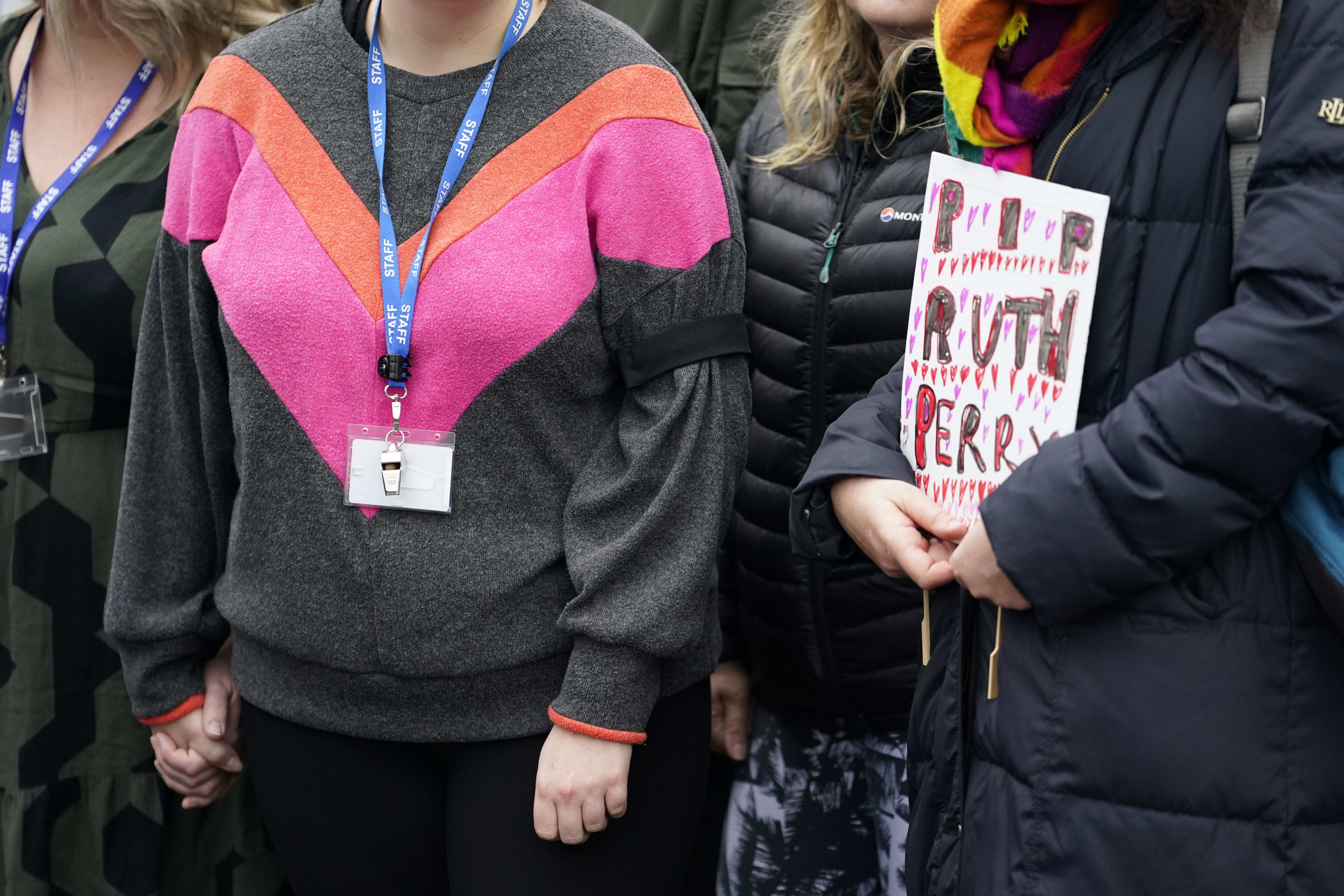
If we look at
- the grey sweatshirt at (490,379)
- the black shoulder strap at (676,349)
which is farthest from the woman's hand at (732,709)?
the black shoulder strap at (676,349)

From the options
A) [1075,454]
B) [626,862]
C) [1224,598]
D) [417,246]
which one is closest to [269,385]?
[417,246]

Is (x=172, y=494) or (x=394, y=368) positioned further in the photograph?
(x=172, y=494)

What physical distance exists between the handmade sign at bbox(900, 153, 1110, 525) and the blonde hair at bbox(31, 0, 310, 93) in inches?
51.4

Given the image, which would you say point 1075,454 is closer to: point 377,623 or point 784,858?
point 377,623

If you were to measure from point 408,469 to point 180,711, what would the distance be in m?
0.56

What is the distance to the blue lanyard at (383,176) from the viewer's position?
1.51 meters

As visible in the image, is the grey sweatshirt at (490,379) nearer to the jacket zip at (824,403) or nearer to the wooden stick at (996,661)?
the jacket zip at (824,403)

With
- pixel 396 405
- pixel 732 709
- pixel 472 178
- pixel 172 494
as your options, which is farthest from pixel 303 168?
pixel 732 709

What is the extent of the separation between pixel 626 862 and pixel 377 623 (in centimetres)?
42

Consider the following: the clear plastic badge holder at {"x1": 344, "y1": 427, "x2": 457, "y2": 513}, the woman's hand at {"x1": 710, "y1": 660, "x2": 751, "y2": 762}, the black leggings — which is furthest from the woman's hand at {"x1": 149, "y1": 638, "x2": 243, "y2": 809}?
the woman's hand at {"x1": 710, "y1": 660, "x2": 751, "y2": 762}

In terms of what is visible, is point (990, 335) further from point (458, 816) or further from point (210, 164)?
point (210, 164)

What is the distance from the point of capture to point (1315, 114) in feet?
3.43

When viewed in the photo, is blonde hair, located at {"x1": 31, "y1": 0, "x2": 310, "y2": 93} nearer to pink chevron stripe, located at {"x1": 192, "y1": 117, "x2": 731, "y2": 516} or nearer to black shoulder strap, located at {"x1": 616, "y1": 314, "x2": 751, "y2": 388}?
pink chevron stripe, located at {"x1": 192, "y1": 117, "x2": 731, "y2": 516}

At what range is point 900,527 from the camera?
1.31m
